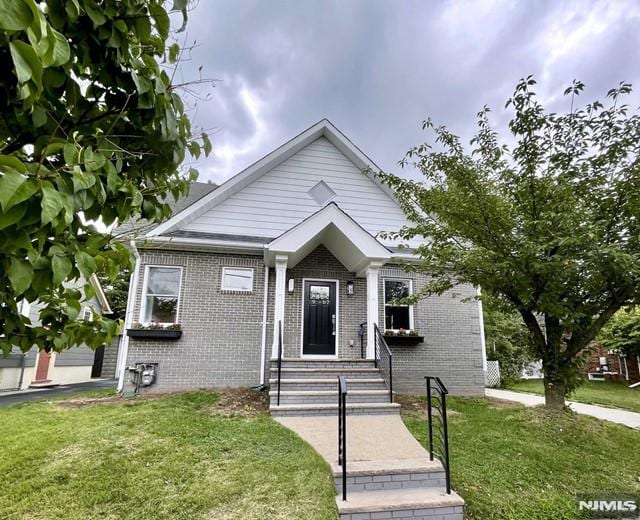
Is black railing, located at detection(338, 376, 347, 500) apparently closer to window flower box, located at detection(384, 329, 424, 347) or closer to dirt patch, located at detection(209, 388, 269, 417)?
dirt patch, located at detection(209, 388, 269, 417)

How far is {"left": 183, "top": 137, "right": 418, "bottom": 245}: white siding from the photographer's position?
30.5 ft

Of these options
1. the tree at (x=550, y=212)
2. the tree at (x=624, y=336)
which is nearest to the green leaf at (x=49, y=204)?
the tree at (x=550, y=212)

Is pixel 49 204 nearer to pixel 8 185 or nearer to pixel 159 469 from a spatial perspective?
pixel 8 185

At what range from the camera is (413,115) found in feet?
40.2

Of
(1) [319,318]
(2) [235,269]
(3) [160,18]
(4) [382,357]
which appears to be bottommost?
(4) [382,357]

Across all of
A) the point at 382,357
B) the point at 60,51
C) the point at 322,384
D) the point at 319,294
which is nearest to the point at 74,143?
the point at 60,51

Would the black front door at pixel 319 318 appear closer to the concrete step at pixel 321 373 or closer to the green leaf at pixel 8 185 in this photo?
the concrete step at pixel 321 373

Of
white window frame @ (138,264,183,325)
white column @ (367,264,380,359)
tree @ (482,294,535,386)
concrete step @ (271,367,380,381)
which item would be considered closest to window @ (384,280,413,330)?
white column @ (367,264,380,359)

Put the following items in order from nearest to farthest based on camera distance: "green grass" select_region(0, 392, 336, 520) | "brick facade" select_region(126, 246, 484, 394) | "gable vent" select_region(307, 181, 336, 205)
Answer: "green grass" select_region(0, 392, 336, 520) < "brick facade" select_region(126, 246, 484, 394) < "gable vent" select_region(307, 181, 336, 205)

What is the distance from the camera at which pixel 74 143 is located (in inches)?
57.4

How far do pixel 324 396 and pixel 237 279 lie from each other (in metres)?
3.72

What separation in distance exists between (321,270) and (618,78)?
654 centimetres

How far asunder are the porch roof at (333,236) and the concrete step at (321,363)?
2200 mm

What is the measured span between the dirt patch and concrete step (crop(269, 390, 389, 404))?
0.41m
